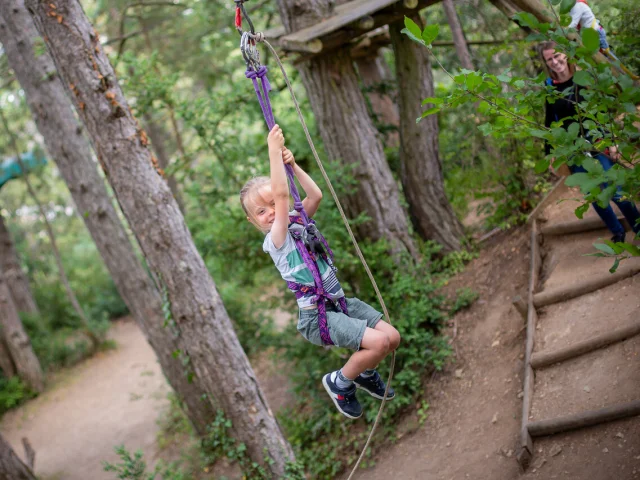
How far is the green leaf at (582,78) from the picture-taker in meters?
2.83

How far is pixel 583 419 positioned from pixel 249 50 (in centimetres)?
336

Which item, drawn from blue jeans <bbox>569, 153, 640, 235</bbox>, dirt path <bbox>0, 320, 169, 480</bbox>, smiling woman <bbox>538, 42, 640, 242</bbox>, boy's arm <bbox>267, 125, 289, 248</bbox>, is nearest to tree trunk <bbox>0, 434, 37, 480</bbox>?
dirt path <bbox>0, 320, 169, 480</bbox>

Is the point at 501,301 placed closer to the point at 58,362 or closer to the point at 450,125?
the point at 450,125

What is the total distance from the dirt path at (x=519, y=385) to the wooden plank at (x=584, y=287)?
62 millimetres

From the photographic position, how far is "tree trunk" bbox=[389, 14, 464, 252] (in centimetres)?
742

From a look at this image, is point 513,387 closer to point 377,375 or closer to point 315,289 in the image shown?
point 377,375

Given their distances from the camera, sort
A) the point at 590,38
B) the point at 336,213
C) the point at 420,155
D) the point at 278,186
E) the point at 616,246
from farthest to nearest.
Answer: the point at 420,155 < the point at 336,213 < the point at 278,186 < the point at 616,246 < the point at 590,38

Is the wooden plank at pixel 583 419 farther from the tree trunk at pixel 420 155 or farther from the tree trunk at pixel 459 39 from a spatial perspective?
the tree trunk at pixel 459 39

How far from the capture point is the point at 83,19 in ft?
16.5

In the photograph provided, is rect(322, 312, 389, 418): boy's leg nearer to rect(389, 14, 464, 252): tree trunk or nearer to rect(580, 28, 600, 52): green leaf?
rect(580, 28, 600, 52): green leaf

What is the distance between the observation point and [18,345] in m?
13.0

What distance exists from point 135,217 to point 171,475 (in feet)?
8.33

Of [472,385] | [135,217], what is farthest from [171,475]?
[472,385]

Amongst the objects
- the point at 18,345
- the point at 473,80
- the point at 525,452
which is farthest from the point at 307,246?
the point at 18,345
